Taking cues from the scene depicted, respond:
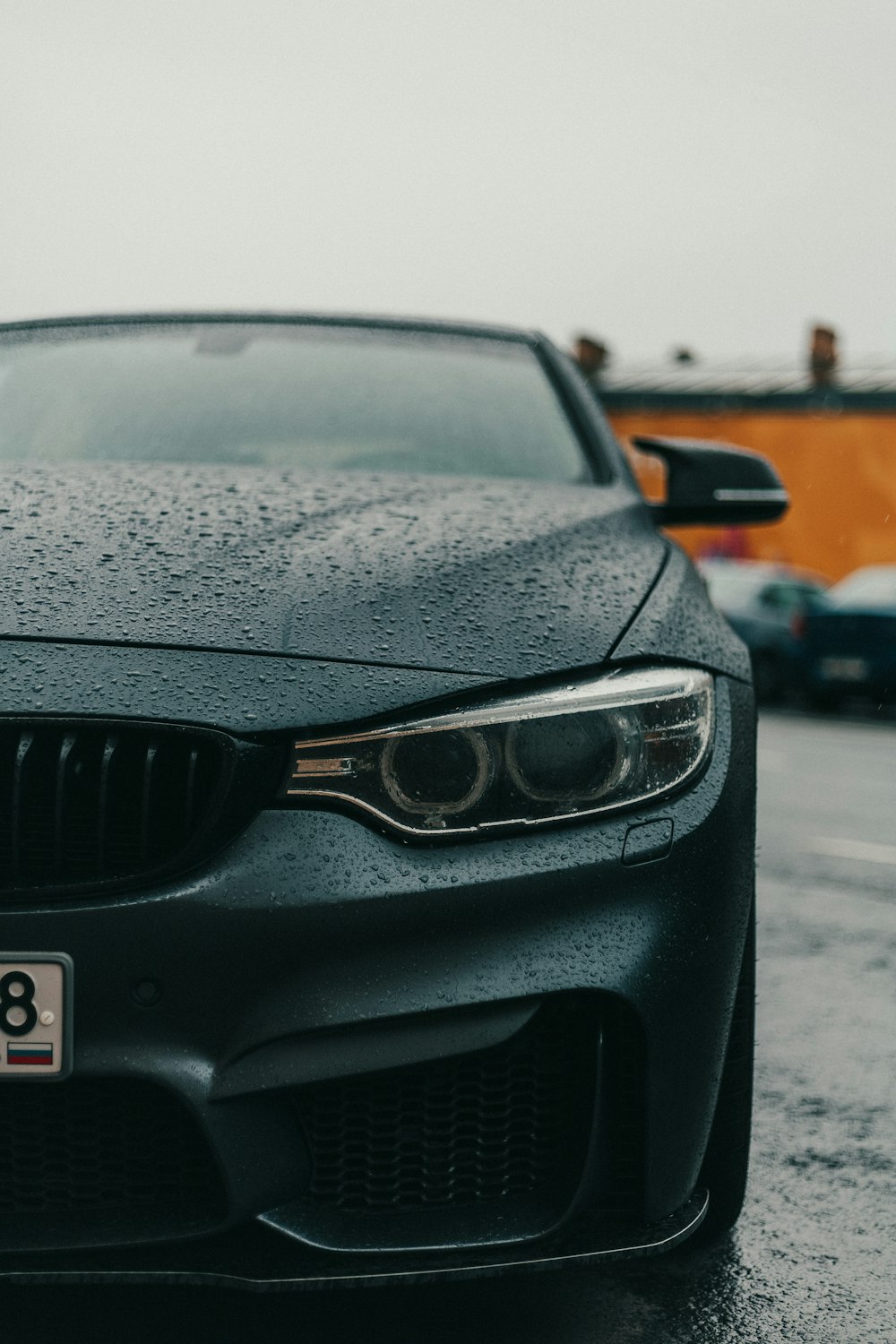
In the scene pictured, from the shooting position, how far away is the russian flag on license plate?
1.71 m

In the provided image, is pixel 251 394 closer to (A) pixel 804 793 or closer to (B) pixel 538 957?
(B) pixel 538 957

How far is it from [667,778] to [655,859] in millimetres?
121

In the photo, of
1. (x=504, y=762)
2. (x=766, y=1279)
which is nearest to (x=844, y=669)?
(x=766, y=1279)


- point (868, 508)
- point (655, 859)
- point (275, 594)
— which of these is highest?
point (275, 594)

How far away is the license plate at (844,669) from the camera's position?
585 inches

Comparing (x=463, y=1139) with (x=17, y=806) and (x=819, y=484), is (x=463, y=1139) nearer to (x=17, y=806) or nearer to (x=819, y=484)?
(x=17, y=806)

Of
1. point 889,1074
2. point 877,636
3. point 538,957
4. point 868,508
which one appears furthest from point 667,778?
point 868,508

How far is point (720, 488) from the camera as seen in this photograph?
305 cm

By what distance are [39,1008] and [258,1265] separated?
380mm

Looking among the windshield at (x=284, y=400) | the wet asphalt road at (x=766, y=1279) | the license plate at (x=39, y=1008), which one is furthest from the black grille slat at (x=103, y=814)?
the windshield at (x=284, y=400)

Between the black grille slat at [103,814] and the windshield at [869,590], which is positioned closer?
the black grille slat at [103,814]

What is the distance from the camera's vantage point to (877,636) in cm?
1476

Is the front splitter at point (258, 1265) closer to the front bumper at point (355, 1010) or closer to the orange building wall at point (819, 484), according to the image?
the front bumper at point (355, 1010)

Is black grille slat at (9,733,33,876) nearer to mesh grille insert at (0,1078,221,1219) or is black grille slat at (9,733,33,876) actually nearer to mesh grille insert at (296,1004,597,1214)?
mesh grille insert at (0,1078,221,1219)
